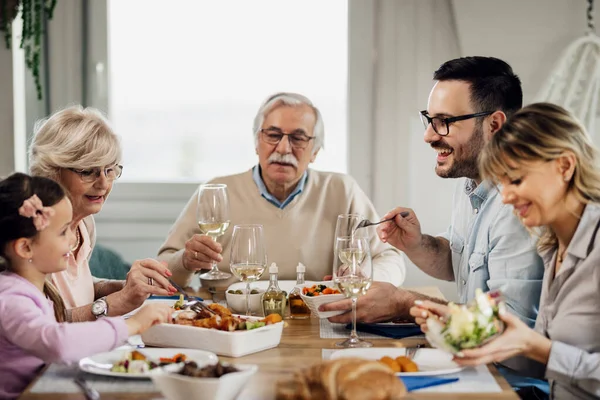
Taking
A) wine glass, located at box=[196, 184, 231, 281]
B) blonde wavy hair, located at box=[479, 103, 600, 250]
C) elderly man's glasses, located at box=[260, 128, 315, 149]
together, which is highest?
blonde wavy hair, located at box=[479, 103, 600, 250]

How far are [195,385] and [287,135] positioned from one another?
1.93 meters

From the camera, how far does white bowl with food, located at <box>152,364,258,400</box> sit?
1333 millimetres

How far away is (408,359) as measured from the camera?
5.45 feet

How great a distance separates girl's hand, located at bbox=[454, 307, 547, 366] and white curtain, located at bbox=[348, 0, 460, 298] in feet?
8.35

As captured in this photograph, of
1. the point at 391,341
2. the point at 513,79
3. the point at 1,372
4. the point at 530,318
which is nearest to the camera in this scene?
the point at 1,372

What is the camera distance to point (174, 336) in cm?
182

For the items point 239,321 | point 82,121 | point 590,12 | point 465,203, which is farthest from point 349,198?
point 590,12

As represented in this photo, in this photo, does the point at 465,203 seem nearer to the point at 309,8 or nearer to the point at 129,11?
the point at 309,8

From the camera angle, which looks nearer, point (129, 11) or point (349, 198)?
point (349, 198)

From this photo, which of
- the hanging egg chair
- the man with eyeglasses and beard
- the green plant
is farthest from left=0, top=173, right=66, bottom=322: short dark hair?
the hanging egg chair

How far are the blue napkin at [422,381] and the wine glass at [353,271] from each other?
1.04 feet

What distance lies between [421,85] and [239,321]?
2.56 meters

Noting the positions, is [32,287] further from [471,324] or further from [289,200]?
[289,200]

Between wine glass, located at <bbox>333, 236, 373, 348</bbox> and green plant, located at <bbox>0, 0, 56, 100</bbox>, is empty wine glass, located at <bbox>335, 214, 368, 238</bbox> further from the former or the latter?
green plant, located at <bbox>0, 0, 56, 100</bbox>
